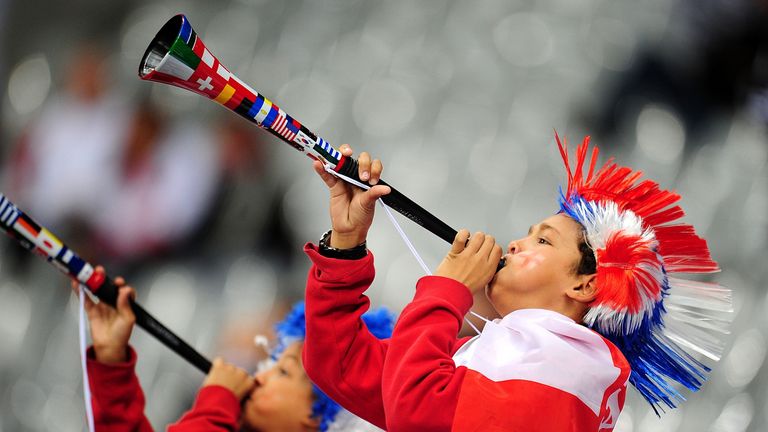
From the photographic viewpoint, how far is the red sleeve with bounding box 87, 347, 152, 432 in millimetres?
1395

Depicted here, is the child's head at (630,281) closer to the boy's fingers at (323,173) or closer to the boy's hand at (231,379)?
the boy's fingers at (323,173)

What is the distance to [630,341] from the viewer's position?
107cm

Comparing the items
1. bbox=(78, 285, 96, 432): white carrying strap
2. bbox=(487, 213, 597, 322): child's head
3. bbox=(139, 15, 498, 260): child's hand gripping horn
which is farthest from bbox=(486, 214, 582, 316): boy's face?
bbox=(78, 285, 96, 432): white carrying strap

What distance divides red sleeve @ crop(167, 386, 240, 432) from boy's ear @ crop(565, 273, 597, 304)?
67 cm

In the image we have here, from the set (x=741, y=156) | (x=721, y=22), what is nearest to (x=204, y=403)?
(x=741, y=156)

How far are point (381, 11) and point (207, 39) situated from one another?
1.40 feet

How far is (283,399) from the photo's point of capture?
4.73 feet

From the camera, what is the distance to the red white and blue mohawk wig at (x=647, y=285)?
41.1 inches

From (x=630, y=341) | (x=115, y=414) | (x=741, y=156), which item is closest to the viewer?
(x=630, y=341)

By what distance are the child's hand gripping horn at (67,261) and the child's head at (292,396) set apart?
12cm

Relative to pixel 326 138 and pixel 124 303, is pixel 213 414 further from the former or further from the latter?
pixel 326 138

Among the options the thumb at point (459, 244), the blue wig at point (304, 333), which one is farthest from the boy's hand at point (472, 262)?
the blue wig at point (304, 333)

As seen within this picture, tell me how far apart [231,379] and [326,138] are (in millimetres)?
695

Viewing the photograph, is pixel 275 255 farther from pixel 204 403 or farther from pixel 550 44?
pixel 550 44
